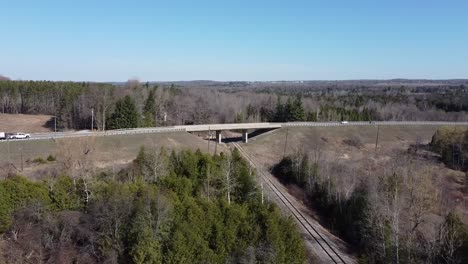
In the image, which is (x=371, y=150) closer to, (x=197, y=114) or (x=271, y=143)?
(x=271, y=143)

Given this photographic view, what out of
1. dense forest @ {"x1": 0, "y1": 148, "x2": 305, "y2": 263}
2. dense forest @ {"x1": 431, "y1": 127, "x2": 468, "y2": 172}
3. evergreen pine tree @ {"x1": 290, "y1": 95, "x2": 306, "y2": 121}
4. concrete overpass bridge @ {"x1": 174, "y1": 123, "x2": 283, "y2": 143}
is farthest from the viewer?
evergreen pine tree @ {"x1": 290, "y1": 95, "x2": 306, "y2": 121}

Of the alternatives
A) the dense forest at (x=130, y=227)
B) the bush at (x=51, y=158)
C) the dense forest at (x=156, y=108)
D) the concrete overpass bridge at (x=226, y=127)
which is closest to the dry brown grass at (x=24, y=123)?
the dense forest at (x=156, y=108)

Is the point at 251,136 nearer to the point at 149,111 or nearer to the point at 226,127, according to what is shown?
the point at 226,127

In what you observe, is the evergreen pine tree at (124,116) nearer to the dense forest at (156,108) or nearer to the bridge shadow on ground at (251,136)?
the dense forest at (156,108)

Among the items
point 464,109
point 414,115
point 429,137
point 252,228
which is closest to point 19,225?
point 252,228

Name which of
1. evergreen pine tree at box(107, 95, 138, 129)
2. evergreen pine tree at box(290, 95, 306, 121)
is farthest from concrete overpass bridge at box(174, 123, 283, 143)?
evergreen pine tree at box(290, 95, 306, 121)

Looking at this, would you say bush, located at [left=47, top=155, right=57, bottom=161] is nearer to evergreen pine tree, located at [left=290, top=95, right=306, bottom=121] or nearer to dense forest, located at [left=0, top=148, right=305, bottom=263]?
dense forest, located at [left=0, top=148, right=305, bottom=263]

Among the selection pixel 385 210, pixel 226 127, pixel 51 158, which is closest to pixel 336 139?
pixel 226 127
